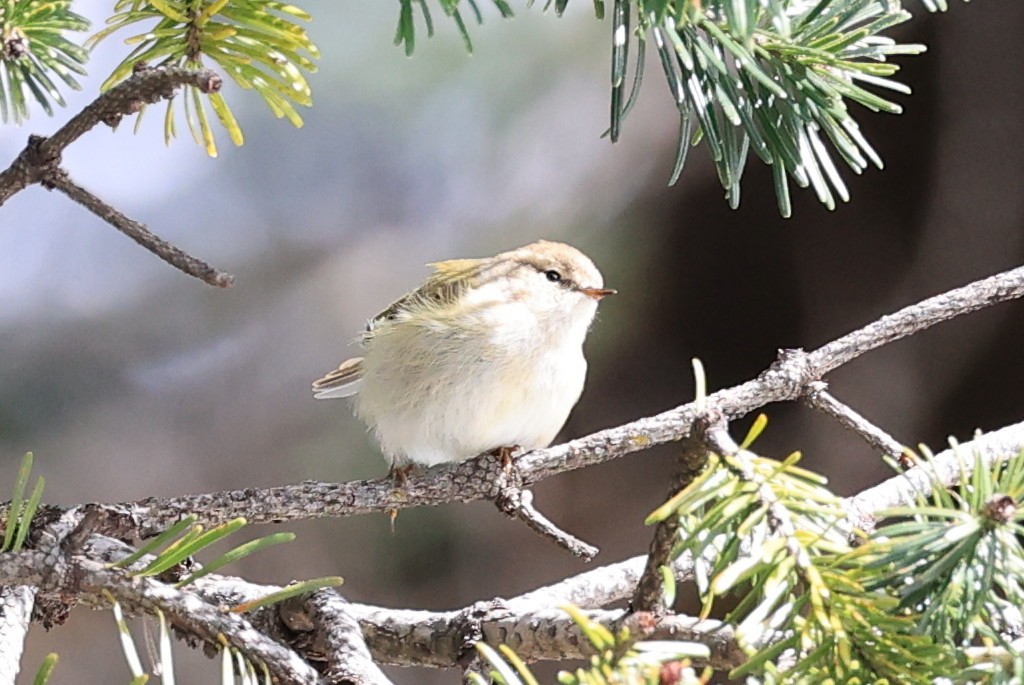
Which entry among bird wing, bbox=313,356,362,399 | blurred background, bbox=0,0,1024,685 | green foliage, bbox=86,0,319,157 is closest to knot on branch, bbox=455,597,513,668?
green foliage, bbox=86,0,319,157

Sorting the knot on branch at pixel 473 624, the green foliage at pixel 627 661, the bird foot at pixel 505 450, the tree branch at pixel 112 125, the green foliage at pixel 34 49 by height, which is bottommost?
the green foliage at pixel 627 661

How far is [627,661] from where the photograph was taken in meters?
0.35

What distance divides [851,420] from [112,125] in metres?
0.52

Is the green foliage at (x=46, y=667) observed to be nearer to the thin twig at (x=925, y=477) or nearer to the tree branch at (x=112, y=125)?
the tree branch at (x=112, y=125)

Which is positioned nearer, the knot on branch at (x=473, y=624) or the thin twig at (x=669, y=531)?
the thin twig at (x=669, y=531)

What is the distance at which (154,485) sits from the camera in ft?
6.02

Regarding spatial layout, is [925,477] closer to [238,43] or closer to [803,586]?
[803,586]

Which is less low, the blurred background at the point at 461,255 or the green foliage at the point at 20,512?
the blurred background at the point at 461,255

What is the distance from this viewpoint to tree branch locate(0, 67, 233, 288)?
483 mm

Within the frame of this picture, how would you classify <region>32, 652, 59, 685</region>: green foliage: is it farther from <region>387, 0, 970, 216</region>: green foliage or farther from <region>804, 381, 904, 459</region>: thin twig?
<region>804, 381, 904, 459</region>: thin twig

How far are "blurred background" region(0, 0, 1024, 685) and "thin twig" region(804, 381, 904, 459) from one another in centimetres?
97

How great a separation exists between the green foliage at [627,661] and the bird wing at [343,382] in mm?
927

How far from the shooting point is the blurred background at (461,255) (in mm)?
1676

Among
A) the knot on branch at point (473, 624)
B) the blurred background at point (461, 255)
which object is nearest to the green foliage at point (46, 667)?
the knot on branch at point (473, 624)
